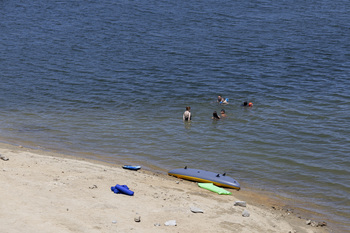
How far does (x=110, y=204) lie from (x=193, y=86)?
1738cm

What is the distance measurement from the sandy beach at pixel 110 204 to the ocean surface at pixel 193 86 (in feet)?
7.50

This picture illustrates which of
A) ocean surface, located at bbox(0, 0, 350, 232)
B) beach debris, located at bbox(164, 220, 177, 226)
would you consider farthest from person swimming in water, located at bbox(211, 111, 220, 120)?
beach debris, located at bbox(164, 220, 177, 226)

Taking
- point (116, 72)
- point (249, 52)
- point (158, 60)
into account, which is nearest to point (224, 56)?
point (249, 52)

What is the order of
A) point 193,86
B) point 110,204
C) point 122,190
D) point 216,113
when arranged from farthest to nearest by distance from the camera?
point 193,86 → point 216,113 → point 122,190 → point 110,204

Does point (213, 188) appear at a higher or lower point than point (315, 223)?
lower

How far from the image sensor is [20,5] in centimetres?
5081

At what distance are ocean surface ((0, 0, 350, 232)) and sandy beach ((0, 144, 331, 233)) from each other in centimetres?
229

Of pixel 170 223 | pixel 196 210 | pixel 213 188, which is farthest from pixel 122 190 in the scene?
pixel 213 188

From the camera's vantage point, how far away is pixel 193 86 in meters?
28.5

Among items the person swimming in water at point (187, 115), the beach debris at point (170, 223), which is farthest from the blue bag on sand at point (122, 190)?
the person swimming in water at point (187, 115)

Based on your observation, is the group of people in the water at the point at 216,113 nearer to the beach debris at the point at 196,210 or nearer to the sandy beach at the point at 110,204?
the sandy beach at the point at 110,204

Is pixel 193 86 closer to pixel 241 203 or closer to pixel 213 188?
pixel 213 188

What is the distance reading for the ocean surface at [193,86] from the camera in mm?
18469

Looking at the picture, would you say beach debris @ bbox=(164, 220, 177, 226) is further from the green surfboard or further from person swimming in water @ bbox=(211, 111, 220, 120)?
person swimming in water @ bbox=(211, 111, 220, 120)
